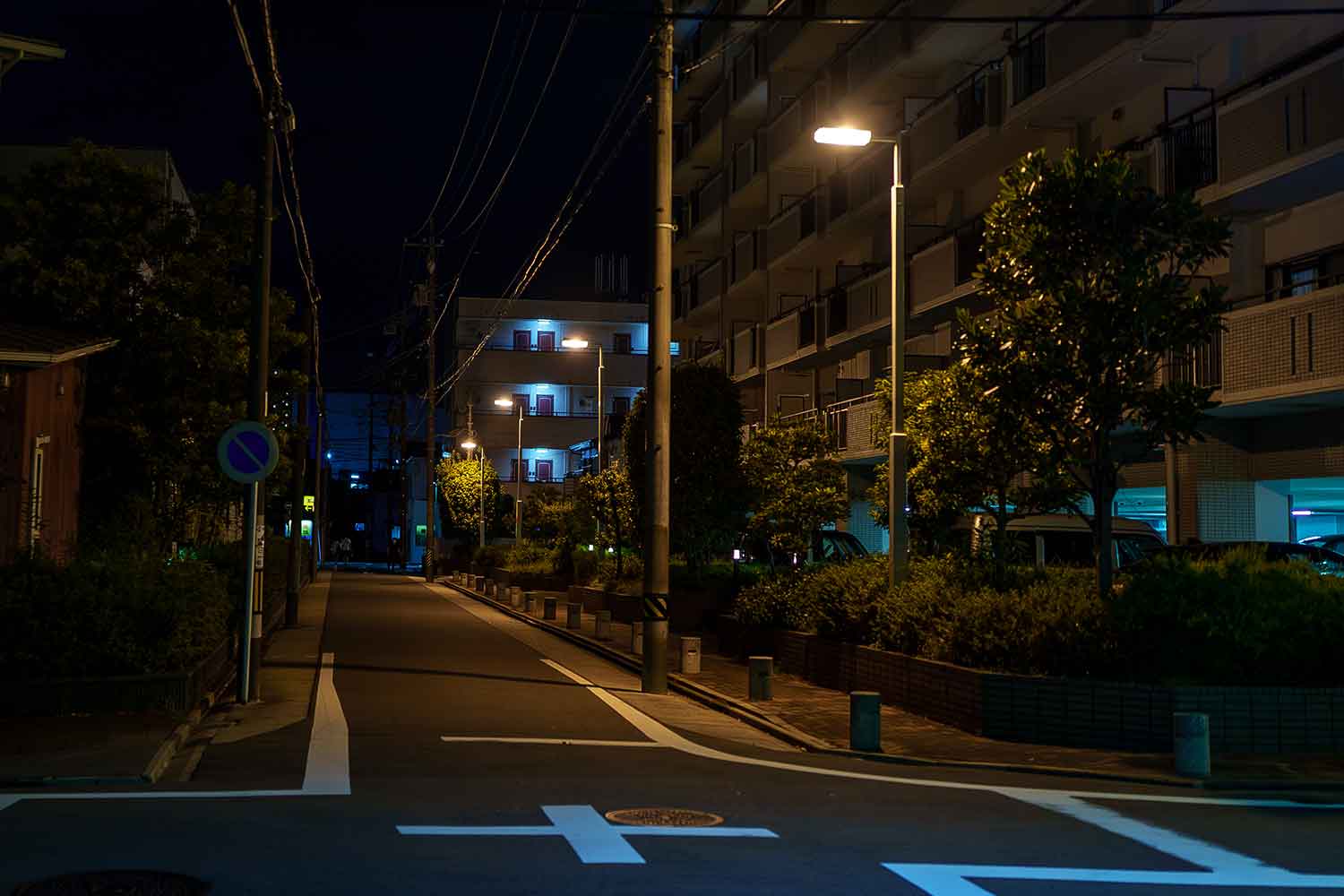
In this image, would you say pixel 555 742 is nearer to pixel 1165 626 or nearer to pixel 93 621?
pixel 93 621

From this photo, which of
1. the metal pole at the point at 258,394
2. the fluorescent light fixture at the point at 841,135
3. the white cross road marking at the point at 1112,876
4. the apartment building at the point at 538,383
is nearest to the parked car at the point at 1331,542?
the fluorescent light fixture at the point at 841,135

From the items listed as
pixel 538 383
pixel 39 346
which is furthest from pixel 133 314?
pixel 538 383

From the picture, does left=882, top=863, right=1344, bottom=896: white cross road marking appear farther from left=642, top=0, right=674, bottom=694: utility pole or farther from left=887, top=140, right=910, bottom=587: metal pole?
left=642, top=0, right=674, bottom=694: utility pole

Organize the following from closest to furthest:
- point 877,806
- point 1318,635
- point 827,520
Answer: point 877,806 < point 1318,635 < point 827,520

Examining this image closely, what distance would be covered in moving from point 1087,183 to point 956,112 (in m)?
17.2

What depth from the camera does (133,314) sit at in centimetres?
2445

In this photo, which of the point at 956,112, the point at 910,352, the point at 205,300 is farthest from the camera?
the point at 910,352

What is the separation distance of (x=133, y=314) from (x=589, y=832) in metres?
18.5

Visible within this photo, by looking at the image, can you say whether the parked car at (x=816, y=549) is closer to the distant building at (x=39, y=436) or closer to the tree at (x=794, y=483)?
the tree at (x=794, y=483)

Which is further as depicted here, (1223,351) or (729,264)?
(729,264)

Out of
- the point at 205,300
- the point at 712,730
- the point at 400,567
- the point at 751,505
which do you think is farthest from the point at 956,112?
the point at 400,567

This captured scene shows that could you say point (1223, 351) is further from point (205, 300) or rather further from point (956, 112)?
point (205, 300)

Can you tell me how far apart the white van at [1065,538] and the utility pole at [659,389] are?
6.32 meters

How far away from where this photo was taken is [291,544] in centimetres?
3322
